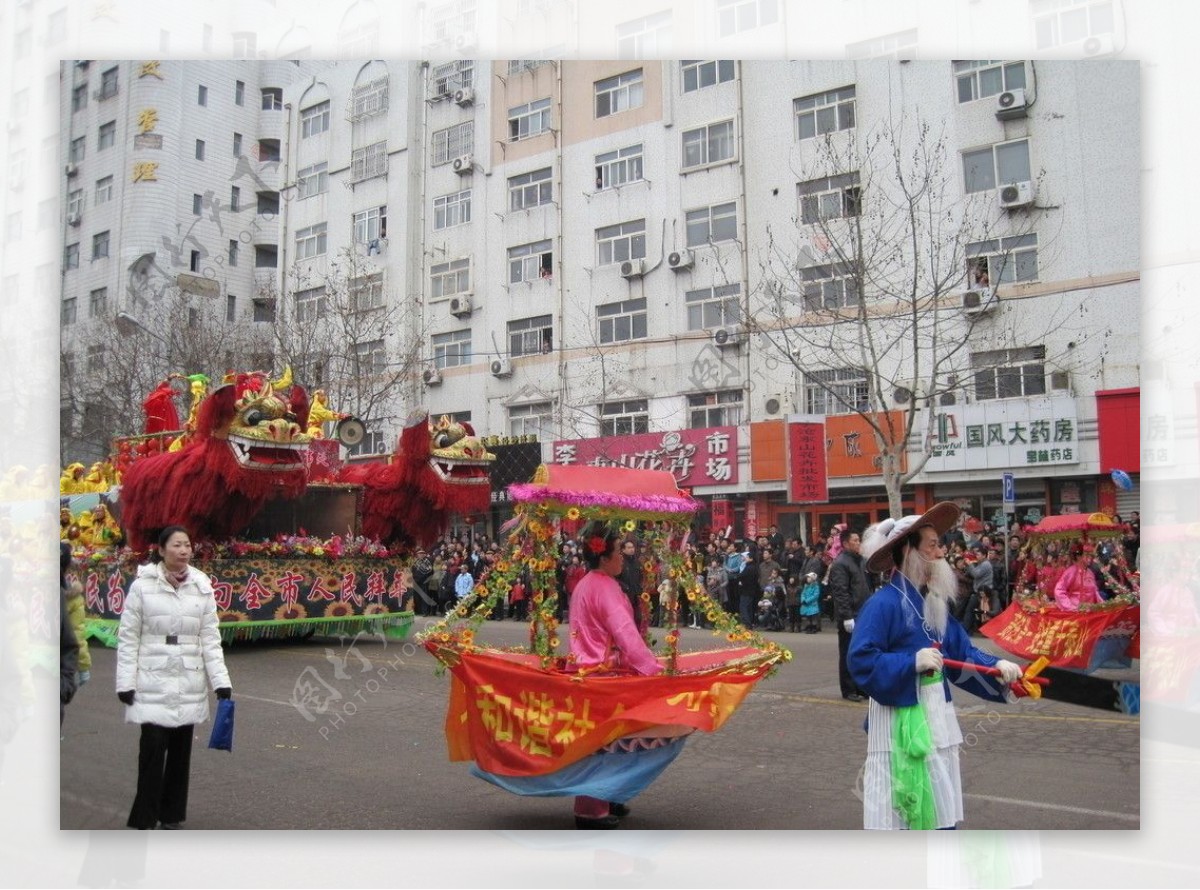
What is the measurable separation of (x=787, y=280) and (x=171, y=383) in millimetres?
5354

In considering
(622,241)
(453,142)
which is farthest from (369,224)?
(622,241)

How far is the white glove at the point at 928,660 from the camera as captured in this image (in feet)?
10.5

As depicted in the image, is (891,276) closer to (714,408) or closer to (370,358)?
(714,408)

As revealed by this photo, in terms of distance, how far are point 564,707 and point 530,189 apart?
3.85m

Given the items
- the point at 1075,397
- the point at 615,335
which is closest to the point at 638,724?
the point at 615,335

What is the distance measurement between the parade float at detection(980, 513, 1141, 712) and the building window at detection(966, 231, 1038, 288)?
178 centimetres

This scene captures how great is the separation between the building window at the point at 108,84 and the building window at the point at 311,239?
1.48 metres

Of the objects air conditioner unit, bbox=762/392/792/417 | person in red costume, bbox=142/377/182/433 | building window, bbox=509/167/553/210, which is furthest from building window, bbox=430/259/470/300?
person in red costume, bbox=142/377/182/433

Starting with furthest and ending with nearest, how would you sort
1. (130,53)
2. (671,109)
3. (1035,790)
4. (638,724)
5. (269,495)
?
(269,495) → (671,109) → (130,53) → (1035,790) → (638,724)

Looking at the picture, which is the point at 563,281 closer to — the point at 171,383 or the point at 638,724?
the point at 638,724

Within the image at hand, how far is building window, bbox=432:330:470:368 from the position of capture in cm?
730

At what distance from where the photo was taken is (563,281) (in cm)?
693

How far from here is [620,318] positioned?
274 inches

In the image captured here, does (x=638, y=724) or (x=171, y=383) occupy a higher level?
(x=171, y=383)
